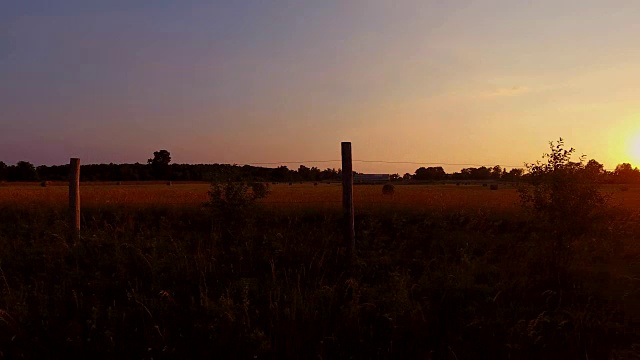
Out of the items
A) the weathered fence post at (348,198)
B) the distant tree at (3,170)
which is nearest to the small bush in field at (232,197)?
the weathered fence post at (348,198)

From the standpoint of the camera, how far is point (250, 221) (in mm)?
10461

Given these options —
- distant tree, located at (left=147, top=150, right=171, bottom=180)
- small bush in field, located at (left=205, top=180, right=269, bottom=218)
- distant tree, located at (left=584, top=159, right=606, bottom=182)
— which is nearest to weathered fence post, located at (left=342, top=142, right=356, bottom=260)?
small bush in field, located at (left=205, top=180, right=269, bottom=218)

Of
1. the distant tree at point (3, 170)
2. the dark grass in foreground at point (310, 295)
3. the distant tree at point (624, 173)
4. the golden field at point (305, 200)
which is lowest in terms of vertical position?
the dark grass in foreground at point (310, 295)

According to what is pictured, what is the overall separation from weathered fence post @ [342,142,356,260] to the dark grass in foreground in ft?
1.11

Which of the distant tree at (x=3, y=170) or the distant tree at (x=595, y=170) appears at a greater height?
the distant tree at (x=3, y=170)

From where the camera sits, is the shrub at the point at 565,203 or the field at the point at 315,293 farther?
the shrub at the point at 565,203

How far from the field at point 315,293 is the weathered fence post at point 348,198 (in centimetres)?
30

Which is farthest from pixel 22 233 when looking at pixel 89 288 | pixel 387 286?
pixel 387 286

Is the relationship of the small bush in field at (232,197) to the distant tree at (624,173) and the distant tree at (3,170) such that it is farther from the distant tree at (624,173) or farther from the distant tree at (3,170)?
the distant tree at (3,170)

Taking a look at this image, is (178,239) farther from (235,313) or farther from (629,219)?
(629,219)

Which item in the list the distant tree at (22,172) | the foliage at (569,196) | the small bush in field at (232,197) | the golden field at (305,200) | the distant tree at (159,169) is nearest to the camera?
the foliage at (569,196)

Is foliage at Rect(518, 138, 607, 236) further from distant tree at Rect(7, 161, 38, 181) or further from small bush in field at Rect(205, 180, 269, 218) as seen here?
distant tree at Rect(7, 161, 38, 181)

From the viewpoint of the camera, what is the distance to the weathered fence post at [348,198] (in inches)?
342

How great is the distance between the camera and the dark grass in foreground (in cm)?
574
